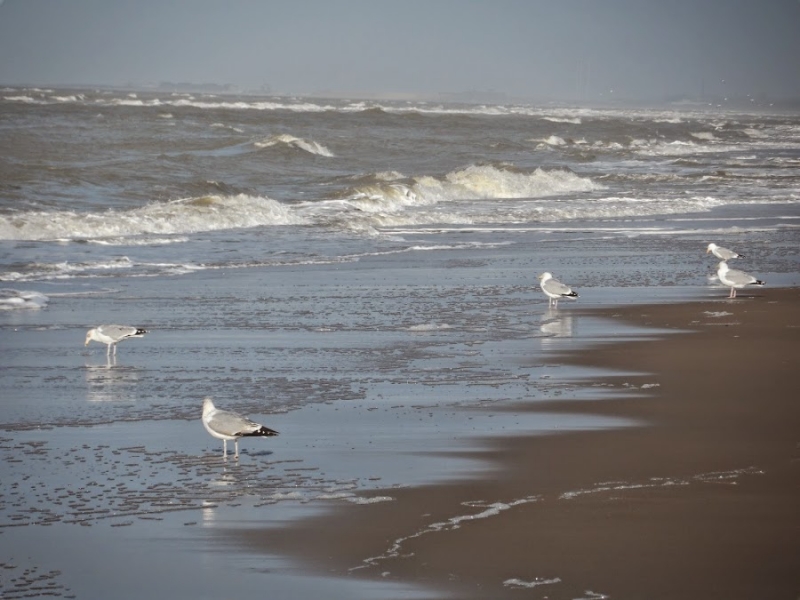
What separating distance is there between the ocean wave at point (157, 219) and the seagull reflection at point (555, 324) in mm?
7948

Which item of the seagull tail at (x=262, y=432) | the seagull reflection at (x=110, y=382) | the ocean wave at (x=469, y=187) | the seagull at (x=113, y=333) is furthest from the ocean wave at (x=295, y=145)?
the seagull tail at (x=262, y=432)

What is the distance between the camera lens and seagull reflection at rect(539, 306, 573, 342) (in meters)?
10.5

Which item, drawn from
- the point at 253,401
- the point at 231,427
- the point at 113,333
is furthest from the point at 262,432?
the point at 113,333

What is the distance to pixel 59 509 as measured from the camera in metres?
5.73

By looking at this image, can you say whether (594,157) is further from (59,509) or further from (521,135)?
(59,509)

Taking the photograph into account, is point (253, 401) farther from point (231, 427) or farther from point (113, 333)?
point (113, 333)

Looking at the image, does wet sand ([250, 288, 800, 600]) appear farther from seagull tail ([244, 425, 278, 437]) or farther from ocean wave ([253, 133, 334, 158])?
ocean wave ([253, 133, 334, 158])

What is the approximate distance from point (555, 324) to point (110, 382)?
420 centimetres

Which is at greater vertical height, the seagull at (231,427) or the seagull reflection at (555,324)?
the seagull at (231,427)

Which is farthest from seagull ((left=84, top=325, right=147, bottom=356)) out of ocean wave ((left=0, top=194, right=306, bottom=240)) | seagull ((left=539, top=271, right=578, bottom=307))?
ocean wave ((left=0, top=194, right=306, bottom=240))

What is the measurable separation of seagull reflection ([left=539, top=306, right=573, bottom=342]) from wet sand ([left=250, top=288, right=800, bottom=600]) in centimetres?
221

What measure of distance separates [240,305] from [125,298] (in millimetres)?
1189

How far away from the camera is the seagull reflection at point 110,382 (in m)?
8.10

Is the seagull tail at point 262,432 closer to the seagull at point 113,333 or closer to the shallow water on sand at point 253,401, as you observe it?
the shallow water on sand at point 253,401
